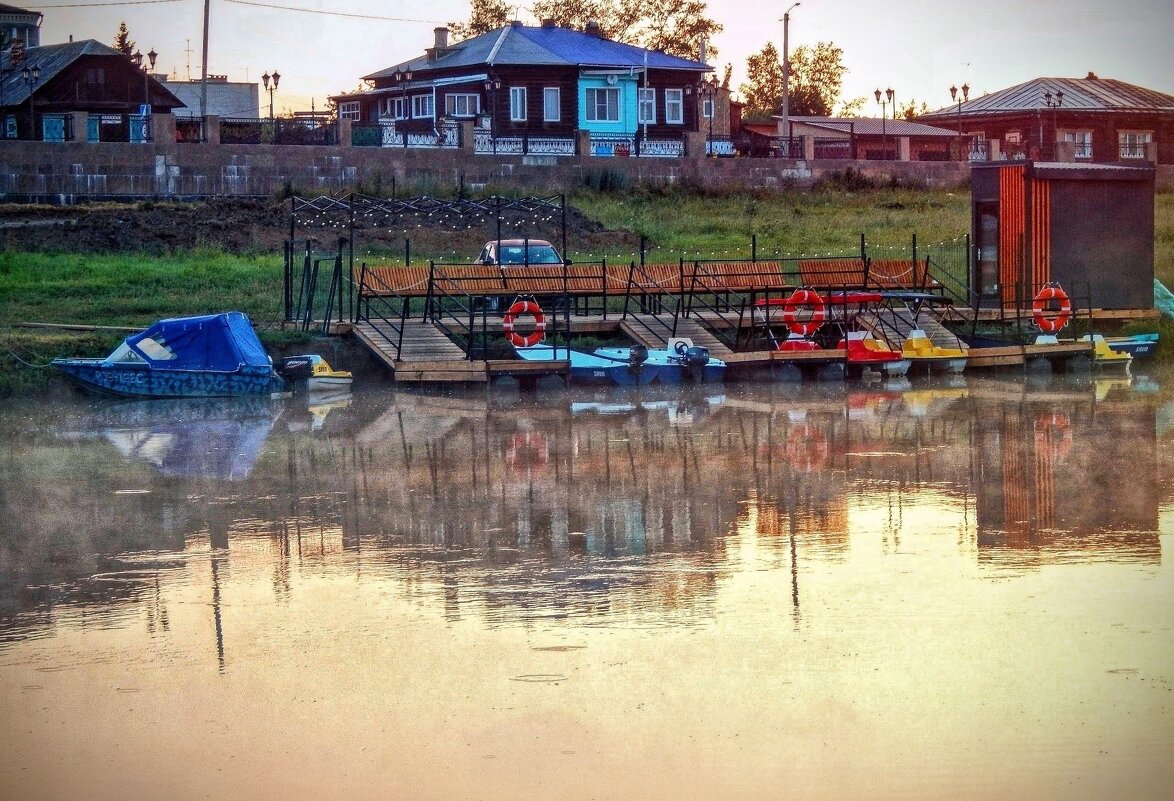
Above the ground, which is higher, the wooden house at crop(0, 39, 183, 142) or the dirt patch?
the wooden house at crop(0, 39, 183, 142)

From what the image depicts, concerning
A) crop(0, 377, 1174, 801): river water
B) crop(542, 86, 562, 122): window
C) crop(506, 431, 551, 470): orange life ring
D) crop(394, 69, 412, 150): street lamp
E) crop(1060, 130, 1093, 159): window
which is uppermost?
crop(394, 69, 412, 150): street lamp

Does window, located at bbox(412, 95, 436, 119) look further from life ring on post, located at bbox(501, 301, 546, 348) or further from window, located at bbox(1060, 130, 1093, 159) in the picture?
life ring on post, located at bbox(501, 301, 546, 348)

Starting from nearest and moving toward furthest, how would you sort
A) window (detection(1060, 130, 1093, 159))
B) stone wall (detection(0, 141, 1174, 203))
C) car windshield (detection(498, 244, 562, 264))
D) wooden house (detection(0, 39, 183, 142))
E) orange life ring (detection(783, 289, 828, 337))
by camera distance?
1. orange life ring (detection(783, 289, 828, 337))
2. car windshield (detection(498, 244, 562, 264))
3. stone wall (detection(0, 141, 1174, 203))
4. wooden house (detection(0, 39, 183, 142))
5. window (detection(1060, 130, 1093, 159))

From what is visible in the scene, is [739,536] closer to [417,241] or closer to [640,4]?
[417,241]

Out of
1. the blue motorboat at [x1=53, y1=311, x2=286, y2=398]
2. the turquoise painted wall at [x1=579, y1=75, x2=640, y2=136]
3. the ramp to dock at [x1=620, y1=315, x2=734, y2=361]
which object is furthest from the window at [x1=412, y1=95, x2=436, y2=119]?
the blue motorboat at [x1=53, y1=311, x2=286, y2=398]

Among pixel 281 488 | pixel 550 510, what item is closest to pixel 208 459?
pixel 281 488

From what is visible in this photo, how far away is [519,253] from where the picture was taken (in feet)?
102

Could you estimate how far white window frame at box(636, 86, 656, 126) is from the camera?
2280 inches

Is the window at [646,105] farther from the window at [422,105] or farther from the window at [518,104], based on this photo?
the window at [422,105]

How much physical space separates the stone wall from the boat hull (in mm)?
15770

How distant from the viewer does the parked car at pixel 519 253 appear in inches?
1205

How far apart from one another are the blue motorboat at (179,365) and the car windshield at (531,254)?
7174 mm

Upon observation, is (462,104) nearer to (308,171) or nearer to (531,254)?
(308,171)

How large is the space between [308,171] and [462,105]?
15.6 meters
